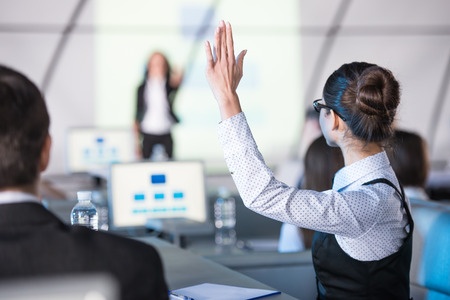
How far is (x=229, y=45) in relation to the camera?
2248 millimetres

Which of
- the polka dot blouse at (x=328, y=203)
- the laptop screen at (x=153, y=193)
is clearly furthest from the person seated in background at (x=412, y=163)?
the polka dot blouse at (x=328, y=203)

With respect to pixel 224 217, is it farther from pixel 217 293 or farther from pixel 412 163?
pixel 217 293

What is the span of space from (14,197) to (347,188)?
1.27m

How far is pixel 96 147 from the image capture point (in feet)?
26.4

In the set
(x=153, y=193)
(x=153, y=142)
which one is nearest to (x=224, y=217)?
(x=153, y=193)

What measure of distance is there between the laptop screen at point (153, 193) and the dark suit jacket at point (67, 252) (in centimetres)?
358

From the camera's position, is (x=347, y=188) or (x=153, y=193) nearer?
(x=347, y=188)

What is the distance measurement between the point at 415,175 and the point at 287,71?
8.15 meters

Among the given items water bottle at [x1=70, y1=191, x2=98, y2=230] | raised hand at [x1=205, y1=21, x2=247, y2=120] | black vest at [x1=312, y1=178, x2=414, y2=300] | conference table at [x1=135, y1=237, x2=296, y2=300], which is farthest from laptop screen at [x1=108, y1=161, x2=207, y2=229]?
raised hand at [x1=205, y1=21, x2=247, y2=120]

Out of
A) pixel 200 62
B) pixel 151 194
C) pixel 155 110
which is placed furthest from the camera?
pixel 200 62

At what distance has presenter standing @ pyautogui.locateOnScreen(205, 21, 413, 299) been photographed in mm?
2244

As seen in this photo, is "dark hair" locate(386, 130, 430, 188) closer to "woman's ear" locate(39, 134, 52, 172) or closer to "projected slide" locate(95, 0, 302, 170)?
"woman's ear" locate(39, 134, 52, 172)

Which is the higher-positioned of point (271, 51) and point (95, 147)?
point (271, 51)

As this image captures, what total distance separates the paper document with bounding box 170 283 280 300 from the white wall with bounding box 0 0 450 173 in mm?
8864
